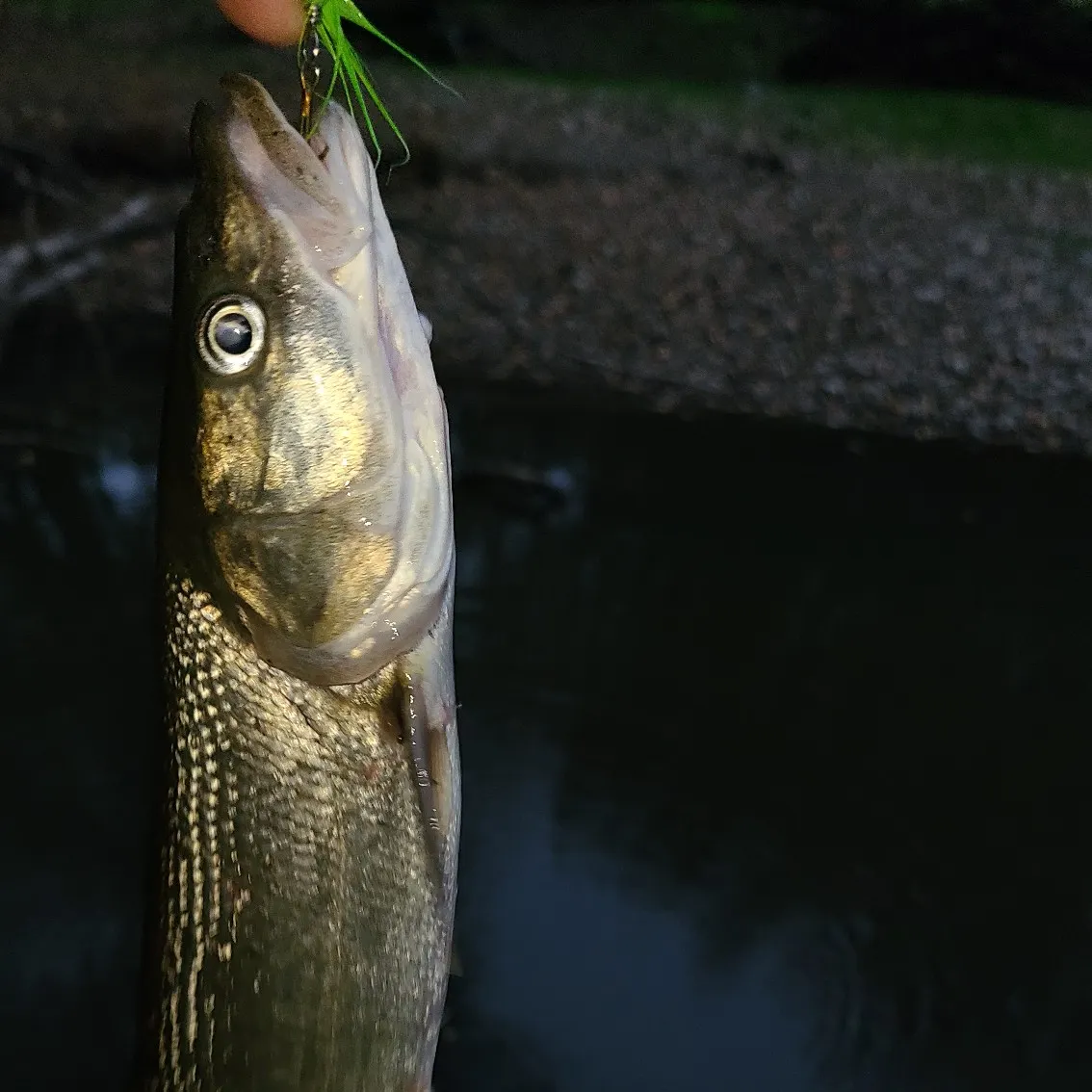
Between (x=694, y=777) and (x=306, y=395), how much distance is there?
233 cm

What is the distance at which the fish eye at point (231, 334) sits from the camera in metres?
1.09

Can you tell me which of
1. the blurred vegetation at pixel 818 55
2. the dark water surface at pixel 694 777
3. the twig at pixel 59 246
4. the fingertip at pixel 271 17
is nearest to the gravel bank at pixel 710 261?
→ the blurred vegetation at pixel 818 55

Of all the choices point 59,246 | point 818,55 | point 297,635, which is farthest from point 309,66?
point 818,55

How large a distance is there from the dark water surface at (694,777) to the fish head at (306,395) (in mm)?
1894

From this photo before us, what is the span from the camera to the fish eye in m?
1.09

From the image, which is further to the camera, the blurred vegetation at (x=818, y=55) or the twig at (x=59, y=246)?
the blurred vegetation at (x=818, y=55)

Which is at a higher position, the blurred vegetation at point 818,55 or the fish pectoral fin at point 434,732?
the blurred vegetation at point 818,55

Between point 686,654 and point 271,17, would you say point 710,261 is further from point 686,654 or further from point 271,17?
point 271,17

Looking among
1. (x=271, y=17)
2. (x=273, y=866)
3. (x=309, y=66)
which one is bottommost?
(x=273, y=866)

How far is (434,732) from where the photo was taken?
4.02ft

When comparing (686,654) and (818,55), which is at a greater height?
(818,55)

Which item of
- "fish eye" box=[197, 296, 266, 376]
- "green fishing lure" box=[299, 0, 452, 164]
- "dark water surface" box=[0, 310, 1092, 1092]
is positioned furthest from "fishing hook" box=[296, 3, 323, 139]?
"dark water surface" box=[0, 310, 1092, 1092]

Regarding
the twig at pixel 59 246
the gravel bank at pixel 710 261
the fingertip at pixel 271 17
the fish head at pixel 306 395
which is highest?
the gravel bank at pixel 710 261

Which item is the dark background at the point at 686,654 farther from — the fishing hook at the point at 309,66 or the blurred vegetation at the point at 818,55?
the blurred vegetation at the point at 818,55
